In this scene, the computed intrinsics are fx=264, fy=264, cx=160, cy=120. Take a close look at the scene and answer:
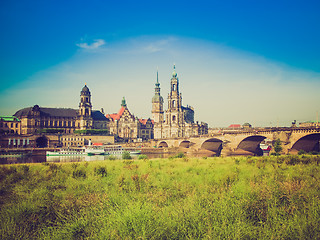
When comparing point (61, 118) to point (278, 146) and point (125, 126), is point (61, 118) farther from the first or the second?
point (278, 146)

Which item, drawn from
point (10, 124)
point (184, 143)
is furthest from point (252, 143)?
point (10, 124)

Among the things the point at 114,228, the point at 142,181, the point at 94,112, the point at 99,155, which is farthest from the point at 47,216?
the point at 94,112

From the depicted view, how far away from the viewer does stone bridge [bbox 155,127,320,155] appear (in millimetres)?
55531

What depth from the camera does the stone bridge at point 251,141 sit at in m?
55.5

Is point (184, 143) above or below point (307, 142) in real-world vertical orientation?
below

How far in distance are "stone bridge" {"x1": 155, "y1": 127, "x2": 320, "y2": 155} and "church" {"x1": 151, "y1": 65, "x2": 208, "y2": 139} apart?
3179 centimetres

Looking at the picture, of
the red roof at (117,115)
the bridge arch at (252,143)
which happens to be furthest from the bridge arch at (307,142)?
the red roof at (117,115)

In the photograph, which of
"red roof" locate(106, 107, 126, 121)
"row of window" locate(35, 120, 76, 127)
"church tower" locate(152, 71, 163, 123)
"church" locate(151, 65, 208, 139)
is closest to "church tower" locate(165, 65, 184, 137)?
"church" locate(151, 65, 208, 139)

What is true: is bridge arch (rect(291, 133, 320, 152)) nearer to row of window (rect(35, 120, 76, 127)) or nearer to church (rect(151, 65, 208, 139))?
church (rect(151, 65, 208, 139))

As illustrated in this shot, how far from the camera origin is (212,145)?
9119cm

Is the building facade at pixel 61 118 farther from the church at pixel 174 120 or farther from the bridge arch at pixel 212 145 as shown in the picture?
the bridge arch at pixel 212 145

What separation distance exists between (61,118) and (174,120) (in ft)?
183

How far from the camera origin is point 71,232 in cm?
738

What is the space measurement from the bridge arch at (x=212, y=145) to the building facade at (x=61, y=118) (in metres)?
63.2
